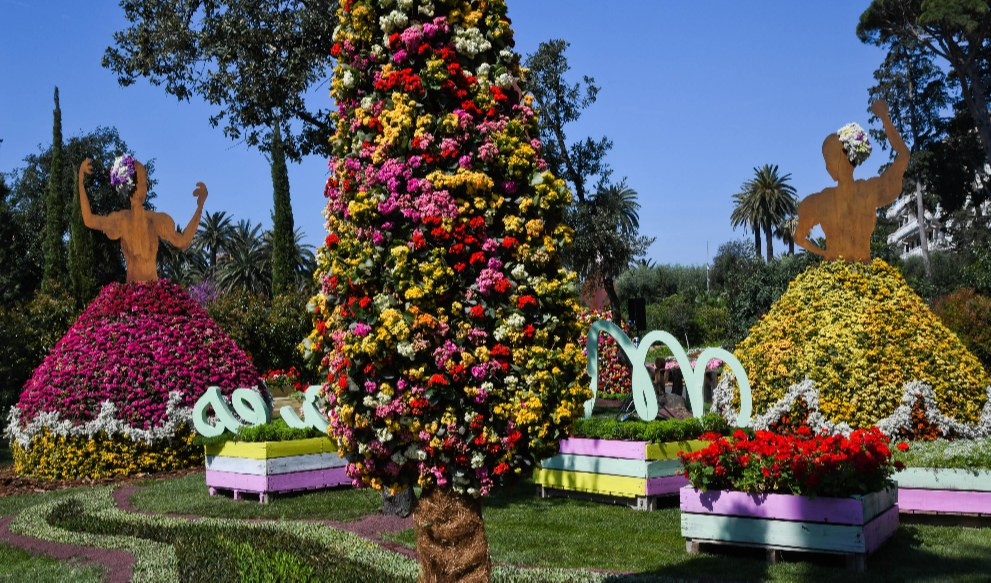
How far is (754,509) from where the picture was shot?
712cm

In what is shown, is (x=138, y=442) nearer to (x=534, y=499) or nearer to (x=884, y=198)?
(x=534, y=499)

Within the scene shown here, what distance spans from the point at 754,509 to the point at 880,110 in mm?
6681

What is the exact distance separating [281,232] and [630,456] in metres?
26.6

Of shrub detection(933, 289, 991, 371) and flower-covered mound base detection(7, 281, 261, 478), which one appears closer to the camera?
flower-covered mound base detection(7, 281, 261, 478)

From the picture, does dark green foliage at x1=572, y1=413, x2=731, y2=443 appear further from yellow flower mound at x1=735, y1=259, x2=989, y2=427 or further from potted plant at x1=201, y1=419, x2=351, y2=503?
potted plant at x1=201, y1=419, x2=351, y2=503

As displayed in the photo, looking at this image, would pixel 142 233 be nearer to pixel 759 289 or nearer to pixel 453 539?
pixel 453 539

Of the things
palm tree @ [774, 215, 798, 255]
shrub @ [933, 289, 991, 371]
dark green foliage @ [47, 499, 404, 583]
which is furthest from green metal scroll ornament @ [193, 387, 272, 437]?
palm tree @ [774, 215, 798, 255]

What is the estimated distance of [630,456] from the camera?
9.71 metres

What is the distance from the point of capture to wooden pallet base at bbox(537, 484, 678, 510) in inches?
377

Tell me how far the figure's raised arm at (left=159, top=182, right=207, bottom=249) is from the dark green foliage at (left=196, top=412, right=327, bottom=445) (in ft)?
15.7

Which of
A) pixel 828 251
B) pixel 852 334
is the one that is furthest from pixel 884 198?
pixel 852 334

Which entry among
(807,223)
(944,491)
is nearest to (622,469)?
(944,491)

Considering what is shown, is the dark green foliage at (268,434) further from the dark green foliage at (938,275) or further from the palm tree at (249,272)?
the palm tree at (249,272)

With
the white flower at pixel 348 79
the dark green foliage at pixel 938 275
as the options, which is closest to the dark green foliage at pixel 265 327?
the dark green foliage at pixel 938 275
